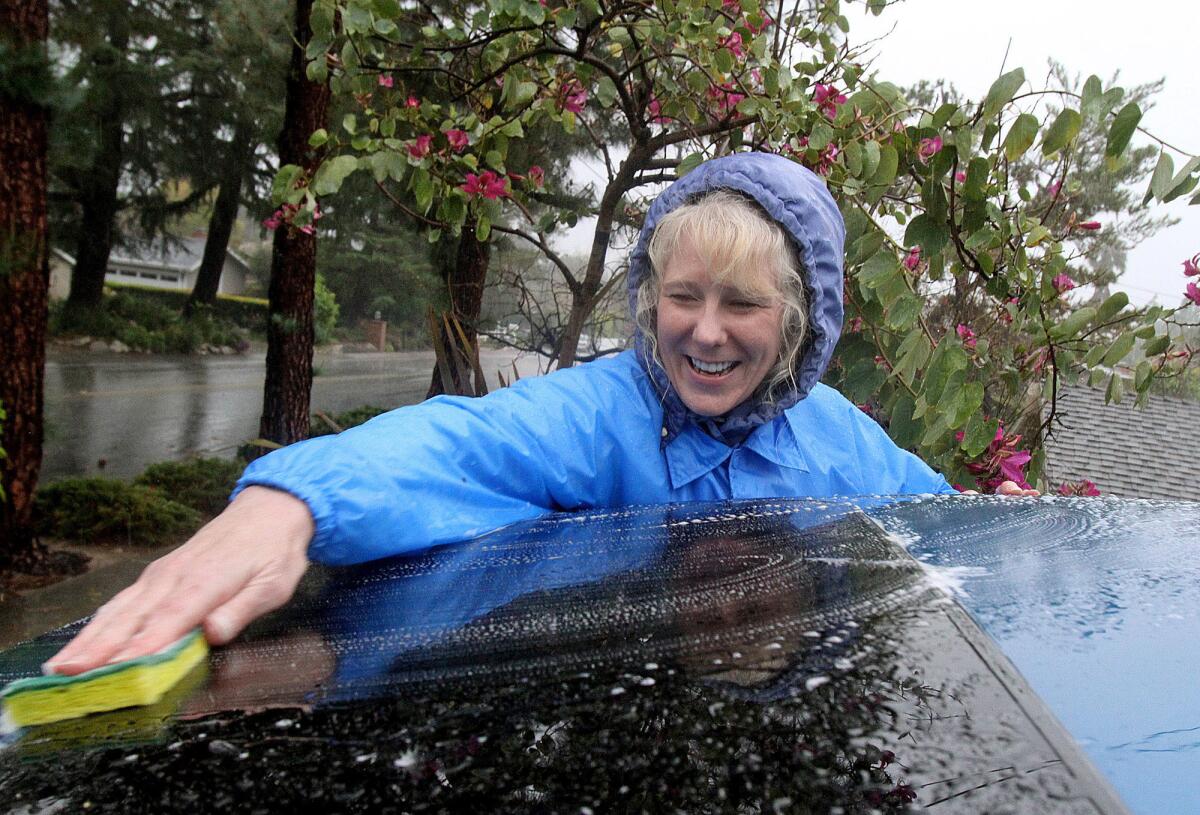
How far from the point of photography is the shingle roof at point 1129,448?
35.3 ft

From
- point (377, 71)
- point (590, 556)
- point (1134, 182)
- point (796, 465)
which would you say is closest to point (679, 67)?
point (377, 71)

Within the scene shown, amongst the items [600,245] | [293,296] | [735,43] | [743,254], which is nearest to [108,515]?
[293,296]

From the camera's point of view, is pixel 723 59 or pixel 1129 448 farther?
pixel 1129 448

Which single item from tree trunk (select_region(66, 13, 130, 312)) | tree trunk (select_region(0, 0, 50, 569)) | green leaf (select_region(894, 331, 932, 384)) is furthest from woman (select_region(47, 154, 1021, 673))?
tree trunk (select_region(66, 13, 130, 312))

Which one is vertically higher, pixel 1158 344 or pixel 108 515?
pixel 1158 344

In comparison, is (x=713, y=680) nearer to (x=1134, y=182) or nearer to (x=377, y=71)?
(x=377, y=71)

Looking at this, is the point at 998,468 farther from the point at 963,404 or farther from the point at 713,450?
the point at 713,450

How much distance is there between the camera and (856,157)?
2314 mm

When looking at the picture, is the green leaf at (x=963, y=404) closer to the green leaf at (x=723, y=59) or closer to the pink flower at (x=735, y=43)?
the green leaf at (x=723, y=59)

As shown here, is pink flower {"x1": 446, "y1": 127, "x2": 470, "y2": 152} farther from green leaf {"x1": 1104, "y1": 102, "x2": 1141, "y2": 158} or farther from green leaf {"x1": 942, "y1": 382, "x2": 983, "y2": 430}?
green leaf {"x1": 1104, "y1": 102, "x2": 1141, "y2": 158}

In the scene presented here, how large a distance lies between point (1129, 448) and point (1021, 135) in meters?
11.7

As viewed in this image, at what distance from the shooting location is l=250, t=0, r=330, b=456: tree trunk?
21.0ft

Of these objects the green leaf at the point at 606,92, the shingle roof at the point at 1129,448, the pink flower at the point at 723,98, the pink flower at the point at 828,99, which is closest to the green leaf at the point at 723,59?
the pink flower at the point at 828,99

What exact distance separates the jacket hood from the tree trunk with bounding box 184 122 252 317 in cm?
1605
